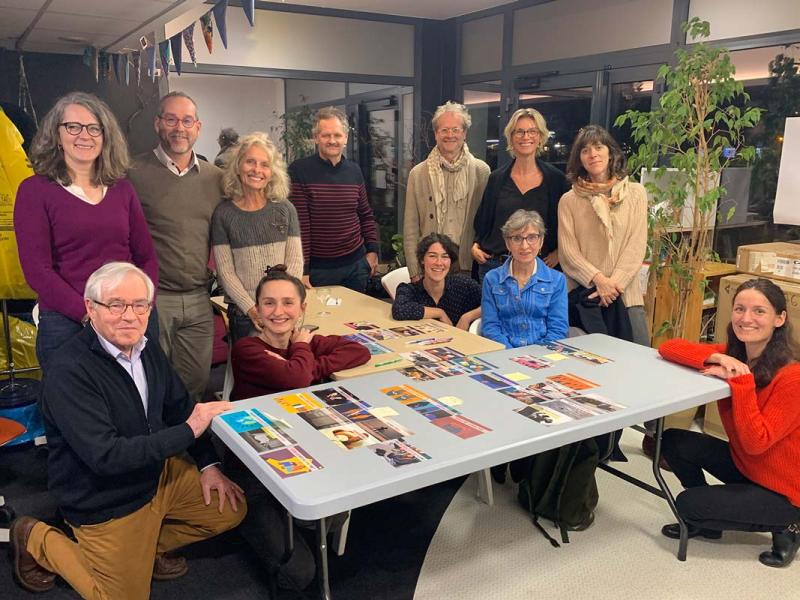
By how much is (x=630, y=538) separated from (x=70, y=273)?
2.25m

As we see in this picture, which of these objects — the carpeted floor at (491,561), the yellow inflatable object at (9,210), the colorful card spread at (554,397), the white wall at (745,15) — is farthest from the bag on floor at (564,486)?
the white wall at (745,15)

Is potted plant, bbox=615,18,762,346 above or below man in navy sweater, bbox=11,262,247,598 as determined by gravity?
above

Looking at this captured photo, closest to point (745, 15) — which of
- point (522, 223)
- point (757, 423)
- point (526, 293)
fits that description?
point (522, 223)

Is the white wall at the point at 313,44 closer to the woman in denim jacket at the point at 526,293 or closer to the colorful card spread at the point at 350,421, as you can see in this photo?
the woman in denim jacket at the point at 526,293

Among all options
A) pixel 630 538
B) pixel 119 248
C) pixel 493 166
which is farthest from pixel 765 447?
pixel 493 166

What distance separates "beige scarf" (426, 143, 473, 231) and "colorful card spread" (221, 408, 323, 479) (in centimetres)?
180

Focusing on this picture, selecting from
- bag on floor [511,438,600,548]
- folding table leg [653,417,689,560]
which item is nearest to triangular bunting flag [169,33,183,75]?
bag on floor [511,438,600,548]

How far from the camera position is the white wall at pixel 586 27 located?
4.76 m

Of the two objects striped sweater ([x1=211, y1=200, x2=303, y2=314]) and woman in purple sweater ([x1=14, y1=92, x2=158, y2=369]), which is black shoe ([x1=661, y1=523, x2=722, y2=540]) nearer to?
striped sweater ([x1=211, y1=200, x2=303, y2=314])

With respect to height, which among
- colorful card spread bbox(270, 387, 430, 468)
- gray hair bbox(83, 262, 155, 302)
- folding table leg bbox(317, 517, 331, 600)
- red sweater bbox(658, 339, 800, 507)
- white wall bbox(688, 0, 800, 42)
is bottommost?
folding table leg bbox(317, 517, 331, 600)

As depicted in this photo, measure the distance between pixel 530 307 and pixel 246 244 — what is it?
1210mm

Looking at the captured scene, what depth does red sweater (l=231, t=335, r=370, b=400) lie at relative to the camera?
86.7 inches

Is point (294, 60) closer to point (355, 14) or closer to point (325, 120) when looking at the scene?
point (355, 14)

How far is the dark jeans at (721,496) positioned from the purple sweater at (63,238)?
2203 mm
